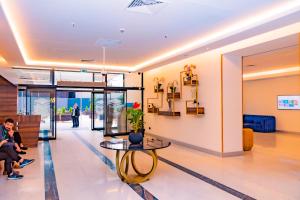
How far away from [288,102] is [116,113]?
7.87 m

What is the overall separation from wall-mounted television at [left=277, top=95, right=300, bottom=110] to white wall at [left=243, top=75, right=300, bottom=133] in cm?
16

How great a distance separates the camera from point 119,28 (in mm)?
5078

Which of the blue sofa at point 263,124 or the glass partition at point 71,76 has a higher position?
the glass partition at point 71,76

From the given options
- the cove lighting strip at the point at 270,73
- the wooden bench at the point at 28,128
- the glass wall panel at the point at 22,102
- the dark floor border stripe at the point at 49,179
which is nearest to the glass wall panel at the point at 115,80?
the glass wall panel at the point at 22,102

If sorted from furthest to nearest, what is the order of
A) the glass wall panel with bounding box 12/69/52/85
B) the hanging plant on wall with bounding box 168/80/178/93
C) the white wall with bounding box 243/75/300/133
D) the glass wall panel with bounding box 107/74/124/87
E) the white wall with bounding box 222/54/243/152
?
the white wall with bounding box 243/75/300/133
the glass wall panel with bounding box 107/74/124/87
the glass wall panel with bounding box 12/69/52/85
the hanging plant on wall with bounding box 168/80/178/93
the white wall with bounding box 222/54/243/152

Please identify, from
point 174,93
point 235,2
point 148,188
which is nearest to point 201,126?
point 174,93

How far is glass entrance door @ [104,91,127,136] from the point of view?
1055 centimetres

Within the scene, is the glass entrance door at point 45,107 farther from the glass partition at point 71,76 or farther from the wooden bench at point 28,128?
the wooden bench at point 28,128

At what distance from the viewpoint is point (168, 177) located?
15.1 ft

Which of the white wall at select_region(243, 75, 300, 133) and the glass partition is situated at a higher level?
the glass partition

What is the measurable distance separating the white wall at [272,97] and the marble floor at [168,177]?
15.8ft

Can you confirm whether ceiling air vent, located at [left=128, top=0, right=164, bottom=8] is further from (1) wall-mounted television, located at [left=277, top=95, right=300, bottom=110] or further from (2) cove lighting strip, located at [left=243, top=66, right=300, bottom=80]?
(1) wall-mounted television, located at [left=277, top=95, right=300, bottom=110]

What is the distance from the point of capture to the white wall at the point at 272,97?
10.9 meters

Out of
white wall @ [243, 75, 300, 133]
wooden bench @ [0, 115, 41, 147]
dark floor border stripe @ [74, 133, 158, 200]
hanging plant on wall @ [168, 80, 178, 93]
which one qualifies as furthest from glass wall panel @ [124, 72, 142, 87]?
white wall @ [243, 75, 300, 133]
